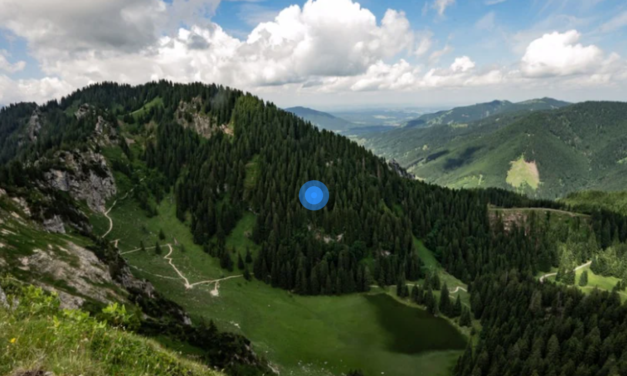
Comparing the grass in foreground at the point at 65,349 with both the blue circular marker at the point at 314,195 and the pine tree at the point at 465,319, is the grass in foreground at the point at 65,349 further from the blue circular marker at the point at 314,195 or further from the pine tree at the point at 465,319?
the blue circular marker at the point at 314,195

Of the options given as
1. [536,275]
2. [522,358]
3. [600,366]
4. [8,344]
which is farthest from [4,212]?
[536,275]

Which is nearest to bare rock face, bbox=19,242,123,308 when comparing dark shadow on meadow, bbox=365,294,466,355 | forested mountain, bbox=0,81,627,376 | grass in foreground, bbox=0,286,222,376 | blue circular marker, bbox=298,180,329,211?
forested mountain, bbox=0,81,627,376

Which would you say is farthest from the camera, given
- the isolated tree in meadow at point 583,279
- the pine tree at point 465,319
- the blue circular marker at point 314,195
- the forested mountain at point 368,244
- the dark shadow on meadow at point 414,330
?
the blue circular marker at point 314,195

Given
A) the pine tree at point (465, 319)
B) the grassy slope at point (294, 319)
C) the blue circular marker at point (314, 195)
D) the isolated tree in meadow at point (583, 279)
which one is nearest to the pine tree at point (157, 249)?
the grassy slope at point (294, 319)

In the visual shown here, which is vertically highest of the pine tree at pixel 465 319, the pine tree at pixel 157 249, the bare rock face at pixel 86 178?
the bare rock face at pixel 86 178

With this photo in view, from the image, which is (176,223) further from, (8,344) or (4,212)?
(8,344)

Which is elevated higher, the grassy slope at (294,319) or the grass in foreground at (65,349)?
the grass in foreground at (65,349)

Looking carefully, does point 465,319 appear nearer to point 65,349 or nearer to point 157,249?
point 157,249
